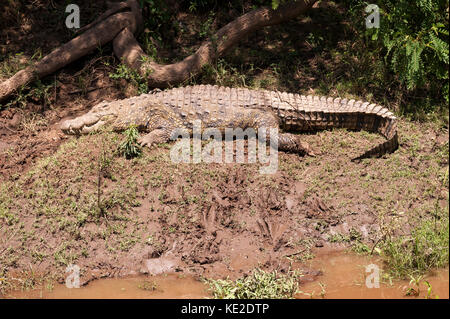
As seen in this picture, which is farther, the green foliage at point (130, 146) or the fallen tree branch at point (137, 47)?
the fallen tree branch at point (137, 47)

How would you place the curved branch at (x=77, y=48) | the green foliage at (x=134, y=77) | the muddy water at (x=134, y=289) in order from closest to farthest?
the muddy water at (x=134, y=289) < the curved branch at (x=77, y=48) < the green foliage at (x=134, y=77)

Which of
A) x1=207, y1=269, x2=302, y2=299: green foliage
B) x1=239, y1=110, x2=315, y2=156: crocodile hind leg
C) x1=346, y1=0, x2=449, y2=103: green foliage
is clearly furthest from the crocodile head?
x1=346, y1=0, x2=449, y2=103: green foliage

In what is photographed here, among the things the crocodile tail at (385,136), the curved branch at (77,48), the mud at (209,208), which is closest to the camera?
the mud at (209,208)

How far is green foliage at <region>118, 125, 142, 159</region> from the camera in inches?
285

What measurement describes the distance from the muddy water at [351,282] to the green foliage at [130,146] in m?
2.95

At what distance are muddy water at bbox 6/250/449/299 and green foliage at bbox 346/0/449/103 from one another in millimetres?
3228

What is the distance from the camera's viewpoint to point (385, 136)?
7.59 meters

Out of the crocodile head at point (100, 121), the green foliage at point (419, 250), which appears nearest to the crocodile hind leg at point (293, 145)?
the green foliage at point (419, 250)

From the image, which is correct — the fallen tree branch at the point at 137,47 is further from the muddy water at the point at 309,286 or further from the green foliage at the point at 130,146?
the muddy water at the point at 309,286

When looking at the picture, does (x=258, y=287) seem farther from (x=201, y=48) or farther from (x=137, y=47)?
(x=137, y=47)

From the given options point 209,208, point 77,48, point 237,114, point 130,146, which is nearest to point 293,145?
point 237,114

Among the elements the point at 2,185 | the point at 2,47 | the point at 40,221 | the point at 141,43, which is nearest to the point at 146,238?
the point at 40,221

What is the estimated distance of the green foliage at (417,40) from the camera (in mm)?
7539

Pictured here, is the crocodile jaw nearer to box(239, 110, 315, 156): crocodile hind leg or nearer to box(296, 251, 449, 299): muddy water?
box(239, 110, 315, 156): crocodile hind leg
